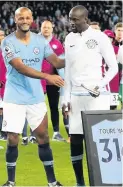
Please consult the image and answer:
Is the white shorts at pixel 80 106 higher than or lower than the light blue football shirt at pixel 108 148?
higher

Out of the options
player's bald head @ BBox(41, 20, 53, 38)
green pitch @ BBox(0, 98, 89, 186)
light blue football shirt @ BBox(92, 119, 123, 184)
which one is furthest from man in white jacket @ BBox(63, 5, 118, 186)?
player's bald head @ BBox(41, 20, 53, 38)

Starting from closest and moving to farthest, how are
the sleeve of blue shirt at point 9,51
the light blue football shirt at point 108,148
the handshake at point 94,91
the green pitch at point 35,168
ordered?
the light blue football shirt at point 108,148
the handshake at point 94,91
the sleeve of blue shirt at point 9,51
the green pitch at point 35,168

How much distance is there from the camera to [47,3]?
126ft

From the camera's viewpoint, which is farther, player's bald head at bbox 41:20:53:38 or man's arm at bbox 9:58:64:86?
player's bald head at bbox 41:20:53:38

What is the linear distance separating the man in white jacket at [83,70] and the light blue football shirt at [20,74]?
308mm

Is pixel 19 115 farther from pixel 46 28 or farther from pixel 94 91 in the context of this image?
pixel 46 28

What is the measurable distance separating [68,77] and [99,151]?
101 centimetres

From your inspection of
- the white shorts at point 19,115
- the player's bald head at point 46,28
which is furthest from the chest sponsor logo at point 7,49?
the player's bald head at point 46,28

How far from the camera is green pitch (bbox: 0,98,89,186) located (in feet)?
24.6

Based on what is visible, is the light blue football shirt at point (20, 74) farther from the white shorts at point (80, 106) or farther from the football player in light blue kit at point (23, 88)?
the white shorts at point (80, 106)

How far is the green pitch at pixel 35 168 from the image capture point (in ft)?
24.6

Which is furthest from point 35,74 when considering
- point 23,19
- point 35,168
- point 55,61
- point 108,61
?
point 35,168

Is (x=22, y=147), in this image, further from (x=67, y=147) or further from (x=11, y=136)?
(x=11, y=136)

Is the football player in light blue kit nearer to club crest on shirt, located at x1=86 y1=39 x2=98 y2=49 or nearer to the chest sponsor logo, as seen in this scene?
the chest sponsor logo
